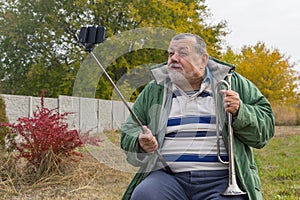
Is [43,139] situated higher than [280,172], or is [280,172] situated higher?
[43,139]

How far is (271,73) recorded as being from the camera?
24141 millimetres

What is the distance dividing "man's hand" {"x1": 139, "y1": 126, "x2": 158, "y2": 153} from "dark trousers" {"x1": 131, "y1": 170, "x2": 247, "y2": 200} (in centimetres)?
15

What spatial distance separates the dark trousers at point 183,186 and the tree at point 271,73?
70.7ft

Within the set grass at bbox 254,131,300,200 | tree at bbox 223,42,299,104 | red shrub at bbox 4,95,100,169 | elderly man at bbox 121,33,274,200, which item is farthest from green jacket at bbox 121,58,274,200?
tree at bbox 223,42,299,104

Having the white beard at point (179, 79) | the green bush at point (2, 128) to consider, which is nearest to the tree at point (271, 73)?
the green bush at point (2, 128)

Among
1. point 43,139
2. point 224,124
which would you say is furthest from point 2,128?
point 224,124

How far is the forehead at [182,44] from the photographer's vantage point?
7.93 feet

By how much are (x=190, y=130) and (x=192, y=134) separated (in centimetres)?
2

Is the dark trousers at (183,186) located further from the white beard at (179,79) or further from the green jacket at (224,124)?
the white beard at (179,79)

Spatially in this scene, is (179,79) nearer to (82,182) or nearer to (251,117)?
(251,117)

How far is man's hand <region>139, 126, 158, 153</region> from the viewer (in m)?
2.27

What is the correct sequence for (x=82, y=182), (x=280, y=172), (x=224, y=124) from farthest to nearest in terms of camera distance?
1. (x=280, y=172)
2. (x=82, y=182)
3. (x=224, y=124)

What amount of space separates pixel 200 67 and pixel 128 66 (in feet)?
1.31

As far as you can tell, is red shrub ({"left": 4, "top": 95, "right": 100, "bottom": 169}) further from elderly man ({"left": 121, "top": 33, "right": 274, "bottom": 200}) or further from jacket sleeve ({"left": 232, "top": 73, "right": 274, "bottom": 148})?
jacket sleeve ({"left": 232, "top": 73, "right": 274, "bottom": 148})
